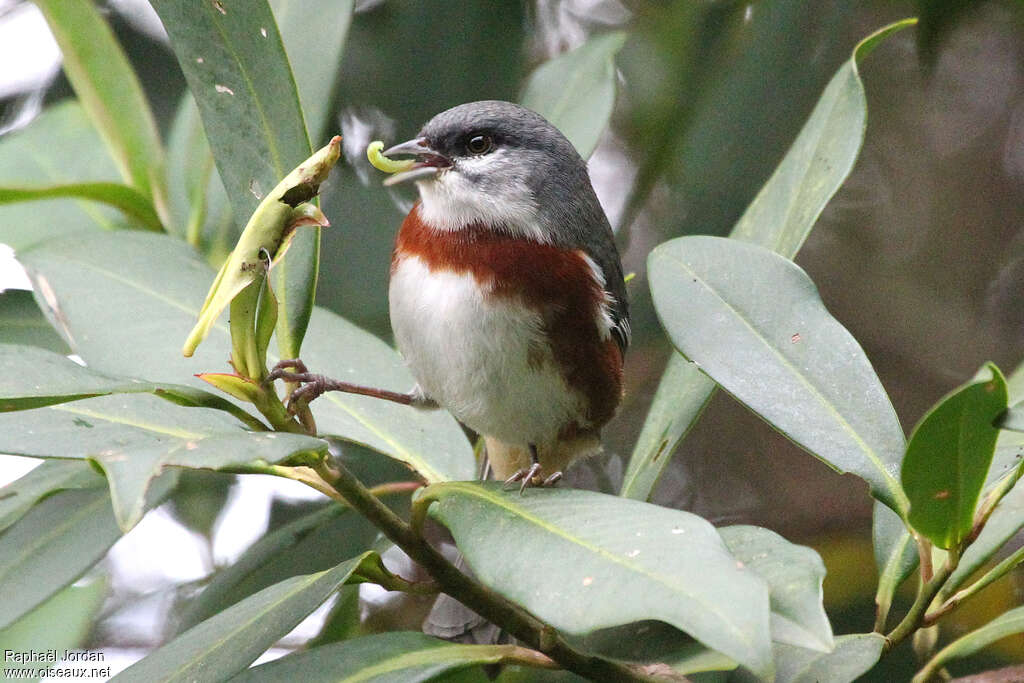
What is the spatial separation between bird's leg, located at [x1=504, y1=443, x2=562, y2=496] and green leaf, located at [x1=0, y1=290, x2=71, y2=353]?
4.28 ft

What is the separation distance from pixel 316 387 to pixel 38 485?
0.63m

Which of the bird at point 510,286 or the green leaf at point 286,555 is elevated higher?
the bird at point 510,286

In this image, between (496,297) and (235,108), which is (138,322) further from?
(496,297)

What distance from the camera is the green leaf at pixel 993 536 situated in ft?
6.77

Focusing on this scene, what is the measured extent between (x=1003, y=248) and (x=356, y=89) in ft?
11.0

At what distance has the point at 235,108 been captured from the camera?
2160 mm

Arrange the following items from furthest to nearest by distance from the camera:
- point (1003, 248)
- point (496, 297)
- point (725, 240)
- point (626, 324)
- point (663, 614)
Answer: point (1003, 248)
point (626, 324)
point (496, 297)
point (725, 240)
point (663, 614)

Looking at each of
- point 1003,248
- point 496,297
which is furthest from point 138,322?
point 1003,248

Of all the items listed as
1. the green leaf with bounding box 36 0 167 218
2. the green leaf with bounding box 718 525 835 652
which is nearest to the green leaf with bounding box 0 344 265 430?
the green leaf with bounding box 718 525 835 652

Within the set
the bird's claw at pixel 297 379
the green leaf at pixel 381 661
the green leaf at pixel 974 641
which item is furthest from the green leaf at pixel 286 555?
the green leaf at pixel 974 641

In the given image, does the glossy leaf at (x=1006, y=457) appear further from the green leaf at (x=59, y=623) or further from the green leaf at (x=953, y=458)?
the green leaf at (x=59, y=623)

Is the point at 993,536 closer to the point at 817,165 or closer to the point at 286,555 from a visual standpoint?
the point at 817,165

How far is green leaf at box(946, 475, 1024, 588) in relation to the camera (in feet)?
6.77

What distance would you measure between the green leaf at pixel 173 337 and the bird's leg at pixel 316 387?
Result: 1.4 inches
